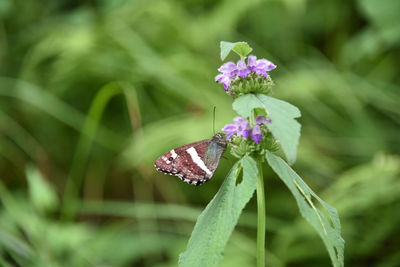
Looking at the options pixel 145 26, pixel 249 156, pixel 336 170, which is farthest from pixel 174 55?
pixel 249 156

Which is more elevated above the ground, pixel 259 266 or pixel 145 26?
pixel 145 26

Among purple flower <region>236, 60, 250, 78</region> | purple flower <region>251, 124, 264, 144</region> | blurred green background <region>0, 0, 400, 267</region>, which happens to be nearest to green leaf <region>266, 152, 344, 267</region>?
purple flower <region>251, 124, 264, 144</region>

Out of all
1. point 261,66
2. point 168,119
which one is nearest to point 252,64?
point 261,66

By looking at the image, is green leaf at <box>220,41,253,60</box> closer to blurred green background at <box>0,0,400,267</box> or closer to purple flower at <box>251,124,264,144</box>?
purple flower at <box>251,124,264,144</box>

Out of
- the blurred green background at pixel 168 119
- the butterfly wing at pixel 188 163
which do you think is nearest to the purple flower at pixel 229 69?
the butterfly wing at pixel 188 163

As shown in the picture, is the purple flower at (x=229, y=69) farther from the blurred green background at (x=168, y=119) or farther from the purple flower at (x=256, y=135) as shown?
the blurred green background at (x=168, y=119)

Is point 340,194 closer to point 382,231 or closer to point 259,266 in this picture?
point 382,231

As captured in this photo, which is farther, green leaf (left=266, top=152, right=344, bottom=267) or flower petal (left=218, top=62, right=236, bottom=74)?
flower petal (left=218, top=62, right=236, bottom=74)
